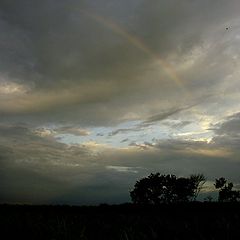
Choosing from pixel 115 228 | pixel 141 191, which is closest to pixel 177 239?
pixel 115 228

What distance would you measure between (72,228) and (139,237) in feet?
6.65

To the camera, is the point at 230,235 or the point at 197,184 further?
the point at 197,184

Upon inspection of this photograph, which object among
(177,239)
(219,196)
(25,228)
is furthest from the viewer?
(219,196)

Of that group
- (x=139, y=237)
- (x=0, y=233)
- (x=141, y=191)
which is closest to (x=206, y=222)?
(x=139, y=237)

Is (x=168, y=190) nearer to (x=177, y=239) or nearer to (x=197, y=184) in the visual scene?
(x=197, y=184)

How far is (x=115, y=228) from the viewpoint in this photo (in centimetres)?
868

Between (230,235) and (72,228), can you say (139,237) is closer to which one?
(230,235)

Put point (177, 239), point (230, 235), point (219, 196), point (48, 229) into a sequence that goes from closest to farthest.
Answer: point (230, 235), point (177, 239), point (48, 229), point (219, 196)

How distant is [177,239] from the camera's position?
7.30 metres

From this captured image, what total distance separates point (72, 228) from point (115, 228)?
0.86 metres

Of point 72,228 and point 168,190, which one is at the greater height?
point 168,190

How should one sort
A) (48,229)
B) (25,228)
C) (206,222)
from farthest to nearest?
1. (25,228)
2. (48,229)
3. (206,222)

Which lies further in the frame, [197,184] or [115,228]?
→ [197,184]

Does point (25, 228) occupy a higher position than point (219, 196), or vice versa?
point (219, 196)
